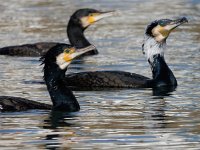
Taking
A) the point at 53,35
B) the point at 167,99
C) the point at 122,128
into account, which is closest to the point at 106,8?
the point at 53,35

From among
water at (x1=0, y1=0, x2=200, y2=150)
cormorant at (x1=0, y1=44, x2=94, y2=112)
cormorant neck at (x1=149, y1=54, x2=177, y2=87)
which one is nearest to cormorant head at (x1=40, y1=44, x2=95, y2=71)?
cormorant at (x1=0, y1=44, x2=94, y2=112)

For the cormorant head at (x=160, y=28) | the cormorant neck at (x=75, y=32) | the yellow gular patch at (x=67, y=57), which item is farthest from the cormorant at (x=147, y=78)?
the cormorant neck at (x=75, y=32)

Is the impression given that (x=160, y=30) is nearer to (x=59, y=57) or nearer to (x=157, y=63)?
(x=157, y=63)

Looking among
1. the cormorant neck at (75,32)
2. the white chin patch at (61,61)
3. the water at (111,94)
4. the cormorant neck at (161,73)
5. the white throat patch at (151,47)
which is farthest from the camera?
the cormorant neck at (75,32)

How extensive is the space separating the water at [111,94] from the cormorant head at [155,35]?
0.67m

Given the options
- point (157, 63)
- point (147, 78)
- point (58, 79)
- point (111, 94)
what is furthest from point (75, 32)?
point (58, 79)

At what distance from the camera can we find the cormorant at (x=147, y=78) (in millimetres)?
17719

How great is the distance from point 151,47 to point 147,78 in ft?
1.62

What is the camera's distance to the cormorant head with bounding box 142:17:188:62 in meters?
18.2

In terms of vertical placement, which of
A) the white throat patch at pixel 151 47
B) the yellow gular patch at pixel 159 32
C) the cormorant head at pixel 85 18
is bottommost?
the cormorant head at pixel 85 18

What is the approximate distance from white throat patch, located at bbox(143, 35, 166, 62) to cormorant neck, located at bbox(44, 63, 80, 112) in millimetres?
3501

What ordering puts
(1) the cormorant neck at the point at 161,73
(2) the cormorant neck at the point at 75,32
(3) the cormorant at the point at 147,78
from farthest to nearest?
1. (2) the cormorant neck at the point at 75,32
2. (1) the cormorant neck at the point at 161,73
3. (3) the cormorant at the point at 147,78

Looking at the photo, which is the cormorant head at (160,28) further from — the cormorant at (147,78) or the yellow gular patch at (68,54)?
the yellow gular patch at (68,54)

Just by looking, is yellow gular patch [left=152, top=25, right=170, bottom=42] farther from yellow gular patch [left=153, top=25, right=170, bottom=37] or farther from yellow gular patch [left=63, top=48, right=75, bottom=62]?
yellow gular patch [left=63, top=48, right=75, bottom=62]
